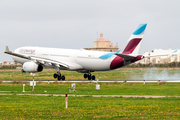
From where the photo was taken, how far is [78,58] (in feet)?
202

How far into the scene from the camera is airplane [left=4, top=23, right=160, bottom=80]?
5584 centimetres

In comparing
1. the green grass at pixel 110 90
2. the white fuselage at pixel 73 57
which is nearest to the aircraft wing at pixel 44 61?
the white fuselage at pixel 73 57

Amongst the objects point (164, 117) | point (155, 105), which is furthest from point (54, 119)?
point (155, 105)

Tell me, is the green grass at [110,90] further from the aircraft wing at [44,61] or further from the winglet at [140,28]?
the aircraft wing at [44,61]

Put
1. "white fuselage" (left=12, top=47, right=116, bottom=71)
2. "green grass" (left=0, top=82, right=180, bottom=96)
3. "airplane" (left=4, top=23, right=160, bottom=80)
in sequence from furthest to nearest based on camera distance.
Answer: "white fuselage" (left=12, top=47, right=116, bottom=71)
"airplane" (left=4, top=23, right=160, bottom=80)
"green grass" (left=0, top=82, right=180, bottom=96)

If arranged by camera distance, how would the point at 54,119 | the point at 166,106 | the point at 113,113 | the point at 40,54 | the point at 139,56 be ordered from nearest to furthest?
the point at 54,119 → the point at 113,113 → the point at 166,106 → the point at 139,56 → the point at 40,54

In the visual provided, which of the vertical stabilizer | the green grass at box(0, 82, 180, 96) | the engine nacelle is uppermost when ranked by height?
the vertical stabilizer

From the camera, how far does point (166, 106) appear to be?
82.9 feet

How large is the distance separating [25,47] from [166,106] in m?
45.3

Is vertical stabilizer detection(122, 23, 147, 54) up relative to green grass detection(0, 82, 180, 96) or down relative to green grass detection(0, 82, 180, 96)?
up

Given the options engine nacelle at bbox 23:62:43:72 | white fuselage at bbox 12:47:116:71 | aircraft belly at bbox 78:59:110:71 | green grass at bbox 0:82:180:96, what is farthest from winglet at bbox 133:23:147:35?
engine nacelle at bbox 23:62:43:72

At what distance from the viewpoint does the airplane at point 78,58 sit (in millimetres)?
55844

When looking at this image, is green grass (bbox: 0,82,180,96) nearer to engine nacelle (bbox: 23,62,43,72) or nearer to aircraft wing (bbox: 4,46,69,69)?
engine nacelle (bbox: 23,62,43,72)

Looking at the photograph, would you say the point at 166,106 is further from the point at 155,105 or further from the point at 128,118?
the point at 128,118
